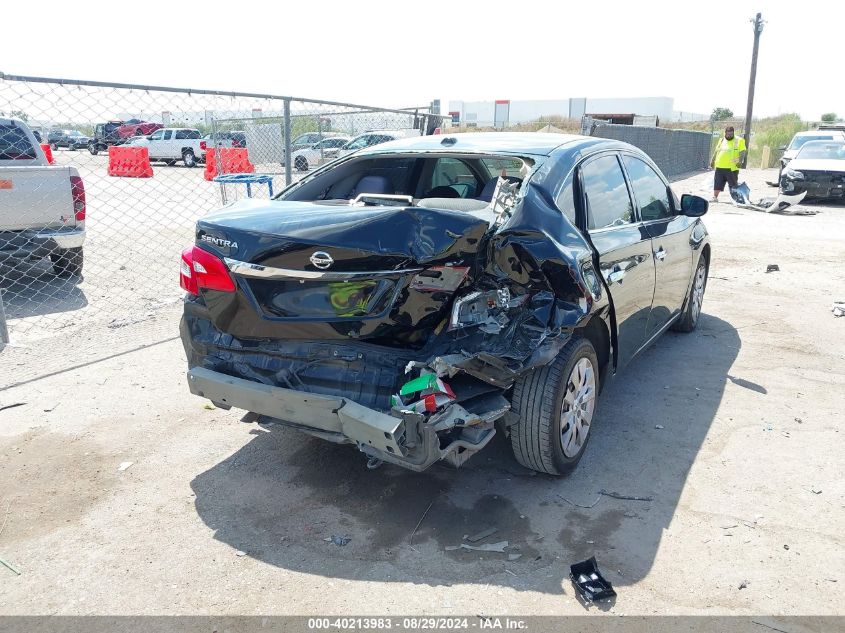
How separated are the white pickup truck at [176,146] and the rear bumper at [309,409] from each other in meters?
30.3

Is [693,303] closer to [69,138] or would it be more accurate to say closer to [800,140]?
[69,138]

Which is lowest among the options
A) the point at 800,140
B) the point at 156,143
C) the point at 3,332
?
the point at 3,332

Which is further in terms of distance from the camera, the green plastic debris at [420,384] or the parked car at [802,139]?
the parked car at [802,139]

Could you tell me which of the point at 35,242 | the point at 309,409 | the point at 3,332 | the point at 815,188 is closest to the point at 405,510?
the point at 309,409

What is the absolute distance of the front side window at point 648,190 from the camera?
15.2ft

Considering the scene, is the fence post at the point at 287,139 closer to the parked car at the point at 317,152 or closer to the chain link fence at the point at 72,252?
the chain link fence at the point at 72,252

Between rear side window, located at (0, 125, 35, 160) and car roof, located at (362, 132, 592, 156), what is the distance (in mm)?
5356

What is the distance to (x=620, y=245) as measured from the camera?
155 inches

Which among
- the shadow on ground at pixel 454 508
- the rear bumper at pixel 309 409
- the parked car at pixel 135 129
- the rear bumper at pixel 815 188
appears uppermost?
the parked car at pixel 135 129

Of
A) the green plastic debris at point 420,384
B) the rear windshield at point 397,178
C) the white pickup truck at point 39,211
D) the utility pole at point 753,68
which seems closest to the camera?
the green plastic debris at point 420,384

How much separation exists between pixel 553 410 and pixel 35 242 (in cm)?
585

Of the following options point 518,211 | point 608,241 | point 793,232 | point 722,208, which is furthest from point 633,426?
point 722,208

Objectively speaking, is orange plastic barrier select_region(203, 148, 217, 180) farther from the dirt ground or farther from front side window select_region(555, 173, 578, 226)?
front side window select_region(555, 173, 578, 226)

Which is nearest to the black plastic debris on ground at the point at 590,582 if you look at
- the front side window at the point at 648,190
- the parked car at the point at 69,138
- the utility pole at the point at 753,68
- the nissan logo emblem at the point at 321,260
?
the nissan logo emblem at the point at 321,260
